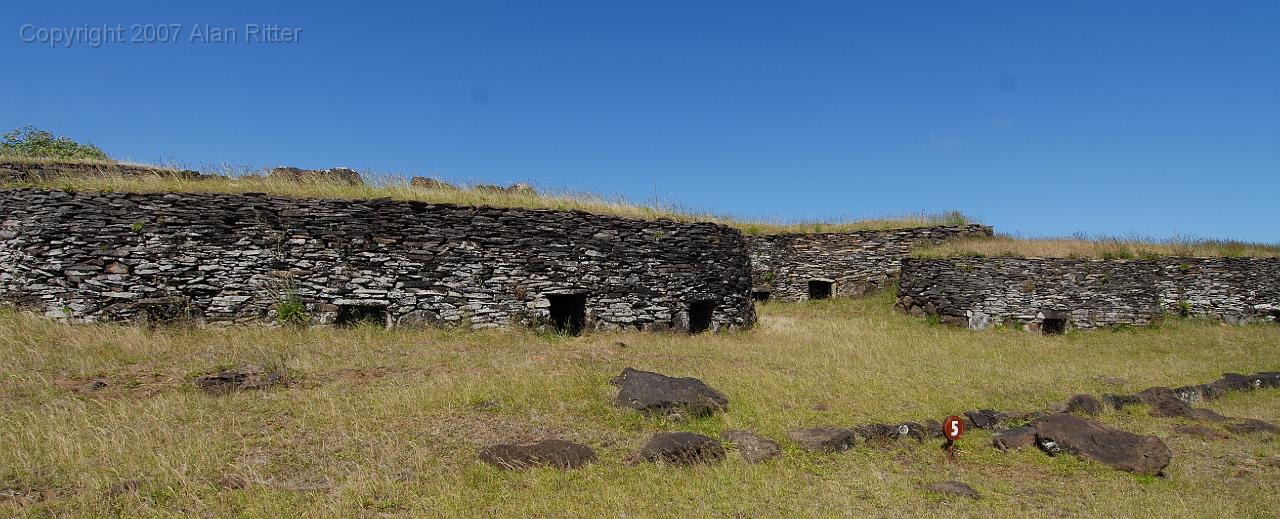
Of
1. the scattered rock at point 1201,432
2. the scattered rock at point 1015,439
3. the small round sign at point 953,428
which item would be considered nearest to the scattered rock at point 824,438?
the small round sign at point 953,428

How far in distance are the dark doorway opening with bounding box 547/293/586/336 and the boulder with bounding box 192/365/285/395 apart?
578cm

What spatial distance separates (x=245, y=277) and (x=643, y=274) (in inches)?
312

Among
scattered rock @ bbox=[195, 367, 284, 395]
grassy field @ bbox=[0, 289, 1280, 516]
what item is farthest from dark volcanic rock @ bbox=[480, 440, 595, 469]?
scattered rock @ bbox=[195, 367, 284, 395]

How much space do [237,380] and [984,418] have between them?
10325mm

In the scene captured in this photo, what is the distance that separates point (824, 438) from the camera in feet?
24.6

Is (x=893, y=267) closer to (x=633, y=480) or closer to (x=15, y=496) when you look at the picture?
(x=633, y=480)

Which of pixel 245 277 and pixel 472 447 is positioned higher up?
pixel 245 277

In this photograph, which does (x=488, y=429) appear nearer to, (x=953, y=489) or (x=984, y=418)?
(x=953, y=489)

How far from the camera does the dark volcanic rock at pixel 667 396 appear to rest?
8289 millimetres

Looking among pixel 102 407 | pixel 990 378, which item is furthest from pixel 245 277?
pixel 990 378

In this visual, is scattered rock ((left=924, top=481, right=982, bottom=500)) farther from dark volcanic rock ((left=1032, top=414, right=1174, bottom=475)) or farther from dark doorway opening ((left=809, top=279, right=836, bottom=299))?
dark doorway opening ((left=809, top=279, right=836, bottom=299))

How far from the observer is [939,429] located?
325 inches

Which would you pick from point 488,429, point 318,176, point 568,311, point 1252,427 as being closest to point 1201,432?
point 1252,427

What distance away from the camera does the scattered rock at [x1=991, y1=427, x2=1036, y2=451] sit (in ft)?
25.7
